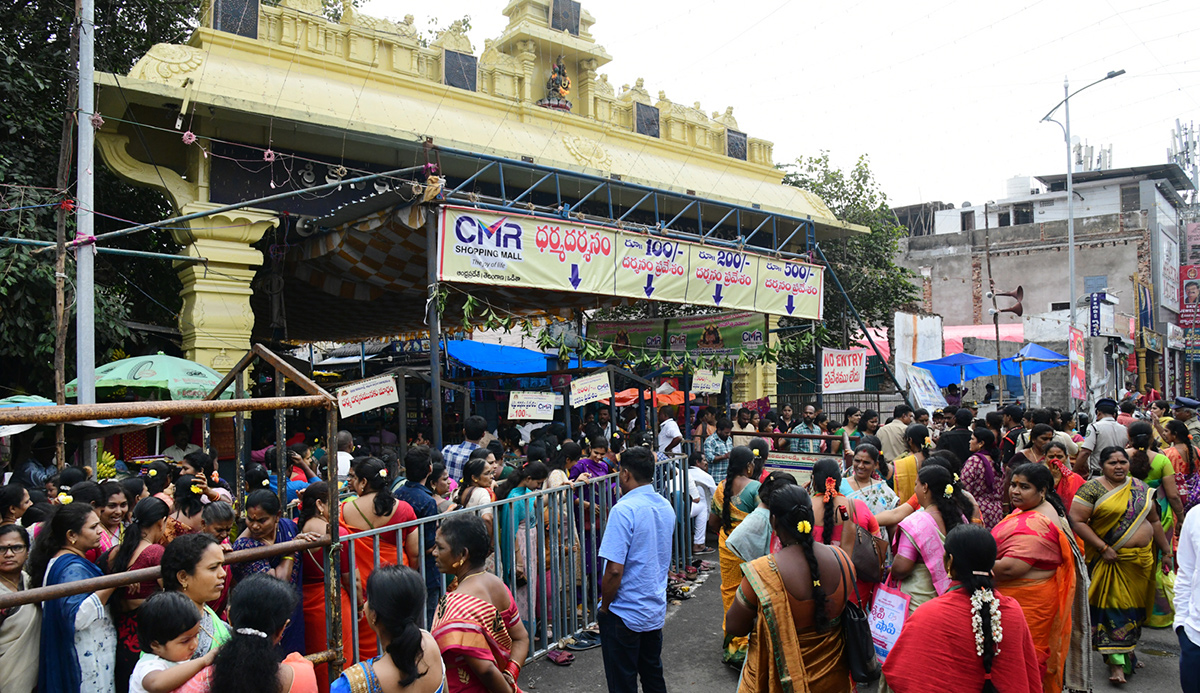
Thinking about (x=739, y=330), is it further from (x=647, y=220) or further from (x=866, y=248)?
(x=866, y=248)

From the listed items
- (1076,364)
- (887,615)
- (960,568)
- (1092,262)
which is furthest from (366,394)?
(1092,262)

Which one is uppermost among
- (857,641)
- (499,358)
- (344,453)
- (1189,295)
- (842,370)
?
(1189,295)

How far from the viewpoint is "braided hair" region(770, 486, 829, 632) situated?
3578 millimetres

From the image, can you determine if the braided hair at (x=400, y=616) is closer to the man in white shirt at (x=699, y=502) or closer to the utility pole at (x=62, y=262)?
the man in white shirt at (x=699, y=502)

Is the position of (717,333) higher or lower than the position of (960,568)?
higher

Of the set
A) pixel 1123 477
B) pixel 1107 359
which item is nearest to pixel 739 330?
pixel 1123 477

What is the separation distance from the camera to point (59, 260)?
339 inches

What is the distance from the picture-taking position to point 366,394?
27.9ft

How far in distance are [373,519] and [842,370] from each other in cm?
1057

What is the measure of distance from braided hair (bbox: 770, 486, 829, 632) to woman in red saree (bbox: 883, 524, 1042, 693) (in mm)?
422

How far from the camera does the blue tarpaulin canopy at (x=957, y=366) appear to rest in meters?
20.2

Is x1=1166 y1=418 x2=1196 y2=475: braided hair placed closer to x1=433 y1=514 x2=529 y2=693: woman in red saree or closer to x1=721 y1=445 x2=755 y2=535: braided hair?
x1=721 y1=445 x2=755 y2=535: braided hair

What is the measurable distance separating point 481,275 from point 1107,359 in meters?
27.0

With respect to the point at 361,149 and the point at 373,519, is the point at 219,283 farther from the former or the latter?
the point at 373,519
